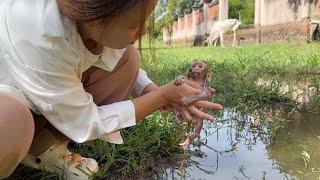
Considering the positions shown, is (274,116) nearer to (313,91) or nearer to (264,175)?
(313,91)

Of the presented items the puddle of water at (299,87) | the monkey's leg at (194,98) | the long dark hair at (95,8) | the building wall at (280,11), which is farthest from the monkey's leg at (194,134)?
the building wall at (280,11)

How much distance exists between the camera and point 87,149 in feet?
6.10

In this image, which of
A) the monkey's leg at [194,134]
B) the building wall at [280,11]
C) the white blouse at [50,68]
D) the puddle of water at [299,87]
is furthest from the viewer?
the building wall at [280,11]

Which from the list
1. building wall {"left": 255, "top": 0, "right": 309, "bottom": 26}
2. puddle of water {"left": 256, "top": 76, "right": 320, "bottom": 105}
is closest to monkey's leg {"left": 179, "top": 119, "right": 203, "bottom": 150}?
puddle of water {"left": 256, "top": 76, "right": 320, "bottom": 105}

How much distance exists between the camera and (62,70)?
1352 mm

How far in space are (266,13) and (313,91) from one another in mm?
10203

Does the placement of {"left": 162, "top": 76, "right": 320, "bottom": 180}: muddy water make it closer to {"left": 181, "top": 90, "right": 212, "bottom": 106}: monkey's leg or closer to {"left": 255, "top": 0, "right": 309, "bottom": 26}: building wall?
{"left": 181, "top": 90, "right": 212, "bottom": 106}: monkey's leg

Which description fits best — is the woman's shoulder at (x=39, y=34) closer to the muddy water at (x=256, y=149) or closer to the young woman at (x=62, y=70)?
the young woman at (x=62, y=70)

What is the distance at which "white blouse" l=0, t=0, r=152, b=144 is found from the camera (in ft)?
4.28

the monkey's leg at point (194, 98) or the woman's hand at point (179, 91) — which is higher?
the woman's hand at point (179, 91)

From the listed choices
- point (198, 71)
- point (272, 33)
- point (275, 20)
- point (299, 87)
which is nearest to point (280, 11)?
point (275, 20)

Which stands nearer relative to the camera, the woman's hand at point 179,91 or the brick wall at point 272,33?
the woman's hand at point 179,91

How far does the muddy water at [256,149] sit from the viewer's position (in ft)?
5.42

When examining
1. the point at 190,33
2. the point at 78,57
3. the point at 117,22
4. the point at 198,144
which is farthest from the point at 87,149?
Answer: the point at 190,33
